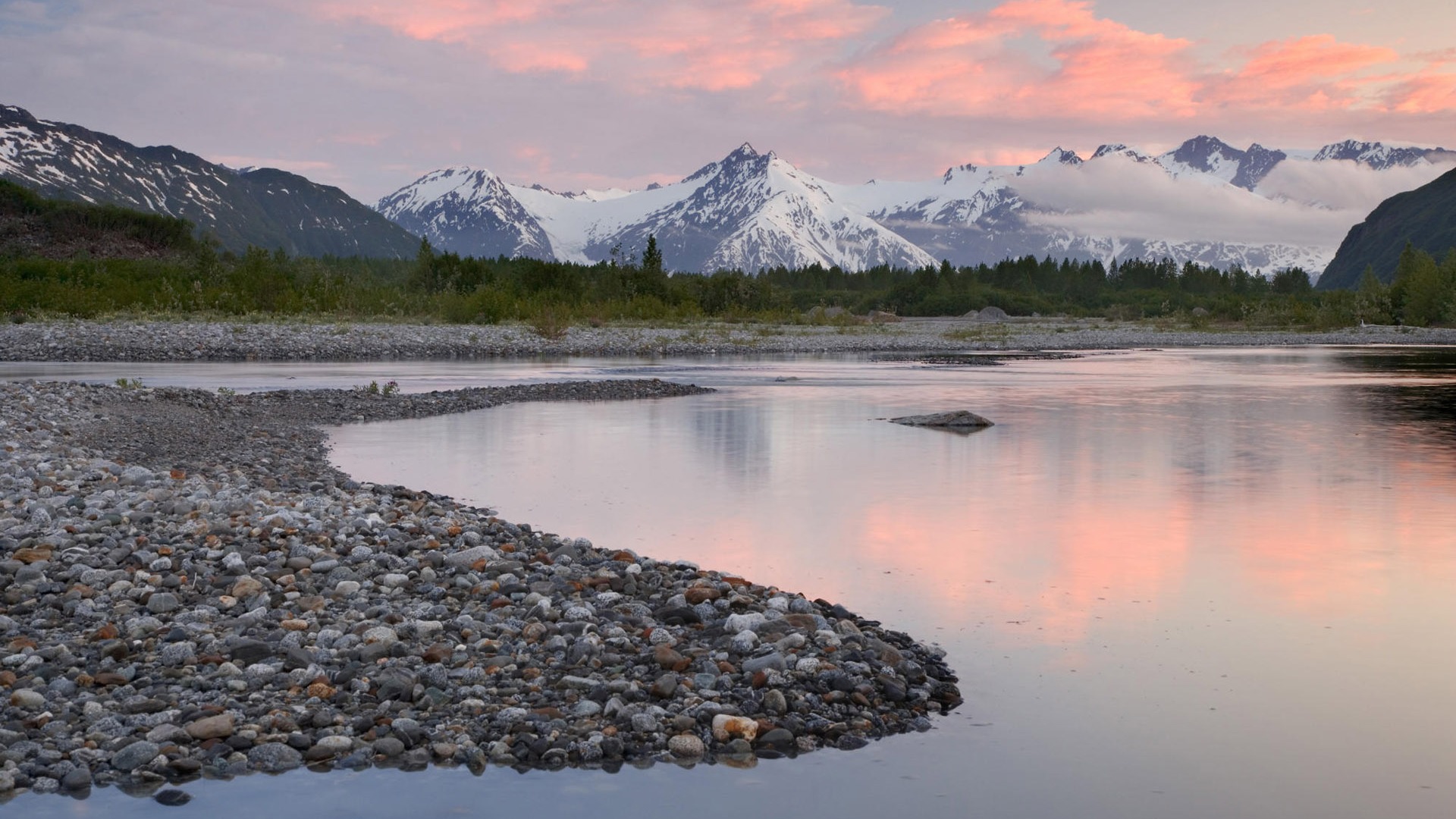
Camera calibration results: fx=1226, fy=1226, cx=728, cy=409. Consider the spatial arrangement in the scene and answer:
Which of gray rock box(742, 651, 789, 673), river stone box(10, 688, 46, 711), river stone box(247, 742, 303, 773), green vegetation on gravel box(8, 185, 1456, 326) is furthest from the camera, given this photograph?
green vegetation on gravel box(8, 185, 1456, 326)

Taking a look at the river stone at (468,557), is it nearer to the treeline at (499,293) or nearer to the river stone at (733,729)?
the river stone at (733,729)

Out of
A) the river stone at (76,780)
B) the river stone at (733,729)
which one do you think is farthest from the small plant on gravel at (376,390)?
the river stone at (733,729)

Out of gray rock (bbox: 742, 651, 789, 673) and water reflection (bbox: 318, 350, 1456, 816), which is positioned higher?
gray rock (bbox: 742, 651, 789, 673)

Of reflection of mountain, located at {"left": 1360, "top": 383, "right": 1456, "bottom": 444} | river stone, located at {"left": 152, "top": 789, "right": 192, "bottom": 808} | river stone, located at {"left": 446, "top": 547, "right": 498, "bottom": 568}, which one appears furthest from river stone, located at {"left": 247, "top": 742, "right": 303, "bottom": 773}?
reflection of mountain, located at {"left": 1360, "top": 383, "right": 1456, "bottom": 444}

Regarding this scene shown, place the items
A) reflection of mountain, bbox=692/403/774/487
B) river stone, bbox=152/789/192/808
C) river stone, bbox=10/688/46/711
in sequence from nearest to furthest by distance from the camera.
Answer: river stone, bbox=152/789/192/808 < river stone, bbox=10/688/46/711 < reflection of mountain, bbox=692/403/774/487

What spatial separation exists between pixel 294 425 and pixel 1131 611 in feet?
58.0

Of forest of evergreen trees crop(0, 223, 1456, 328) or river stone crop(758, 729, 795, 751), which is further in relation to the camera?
forest of evergreen trees crop(0, 223, 1456, 328)

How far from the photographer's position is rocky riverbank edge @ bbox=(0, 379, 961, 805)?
6.50 meters

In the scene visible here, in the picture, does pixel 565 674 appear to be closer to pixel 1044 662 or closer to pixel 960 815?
pixel 960 815

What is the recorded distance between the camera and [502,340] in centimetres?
5841

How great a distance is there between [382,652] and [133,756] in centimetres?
174

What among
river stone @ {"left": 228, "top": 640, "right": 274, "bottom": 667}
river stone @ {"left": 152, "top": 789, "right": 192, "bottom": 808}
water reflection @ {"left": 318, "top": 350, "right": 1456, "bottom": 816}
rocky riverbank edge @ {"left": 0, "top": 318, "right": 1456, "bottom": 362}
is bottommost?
river stone @ {"left": 152, "top": 789, "right": 192, "bottom": 808}

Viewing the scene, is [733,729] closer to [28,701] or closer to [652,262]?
[28,701]

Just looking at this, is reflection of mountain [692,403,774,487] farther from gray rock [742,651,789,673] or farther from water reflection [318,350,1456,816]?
gray rock [742,651,789,673]
